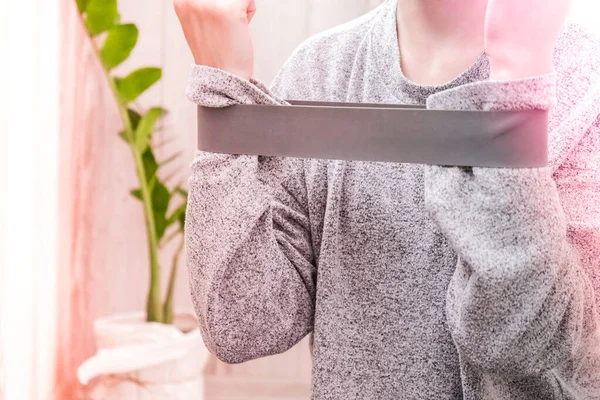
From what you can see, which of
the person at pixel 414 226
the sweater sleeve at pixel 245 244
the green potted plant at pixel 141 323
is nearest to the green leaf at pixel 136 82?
the green potted plant at pixel 141 323

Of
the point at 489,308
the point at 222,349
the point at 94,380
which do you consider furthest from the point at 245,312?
the point at 94,380

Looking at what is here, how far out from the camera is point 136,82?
1.29m

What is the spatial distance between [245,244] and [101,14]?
919 millimetres

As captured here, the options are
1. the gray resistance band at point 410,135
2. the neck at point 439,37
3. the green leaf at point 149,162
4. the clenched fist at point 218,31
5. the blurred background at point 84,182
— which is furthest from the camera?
the green leaf at point 149,162

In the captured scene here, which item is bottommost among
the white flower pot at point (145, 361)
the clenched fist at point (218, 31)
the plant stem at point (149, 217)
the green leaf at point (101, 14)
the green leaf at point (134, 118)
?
the white flower pot at point (145, 361)

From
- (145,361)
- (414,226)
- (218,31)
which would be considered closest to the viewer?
(218,31)

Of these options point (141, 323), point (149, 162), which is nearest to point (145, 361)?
point (141, 323)

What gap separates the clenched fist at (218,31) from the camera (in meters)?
0.45

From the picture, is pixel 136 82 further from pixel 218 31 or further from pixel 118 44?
pixel 218 31

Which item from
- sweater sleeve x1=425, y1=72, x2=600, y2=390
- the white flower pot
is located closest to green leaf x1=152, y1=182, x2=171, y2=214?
the white flower pot

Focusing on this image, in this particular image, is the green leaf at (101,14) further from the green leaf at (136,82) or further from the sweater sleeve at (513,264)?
the sweater sleeve at (513,264)

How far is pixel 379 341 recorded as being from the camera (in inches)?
22.4

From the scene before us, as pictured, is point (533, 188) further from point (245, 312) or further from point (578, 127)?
point (245, 312)

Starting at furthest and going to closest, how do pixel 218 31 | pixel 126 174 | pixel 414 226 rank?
pixel 126 174 < pixel 414 226 < pixel 218 31
